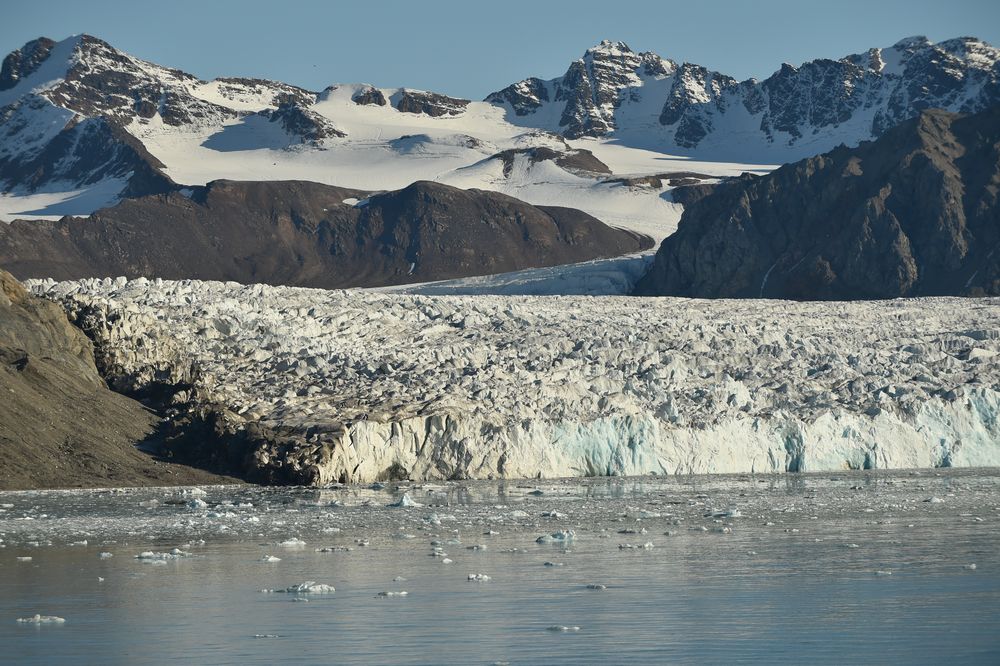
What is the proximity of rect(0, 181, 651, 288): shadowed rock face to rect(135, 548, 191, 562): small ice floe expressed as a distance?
107015 mm

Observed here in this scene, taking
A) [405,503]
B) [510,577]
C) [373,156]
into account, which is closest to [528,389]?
[405,503]

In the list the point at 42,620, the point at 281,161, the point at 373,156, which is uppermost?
the point at 373,156

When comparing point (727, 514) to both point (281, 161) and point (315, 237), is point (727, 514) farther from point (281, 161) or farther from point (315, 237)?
point (281, 161)

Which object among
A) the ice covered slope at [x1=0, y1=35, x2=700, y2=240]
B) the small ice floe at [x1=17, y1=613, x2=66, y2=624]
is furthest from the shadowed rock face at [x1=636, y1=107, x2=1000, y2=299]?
the ice covered slope at [x1=0, y1=35, x2=700, y2=240]

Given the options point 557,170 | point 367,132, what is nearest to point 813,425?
point 557,170

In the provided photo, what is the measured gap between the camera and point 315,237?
13788 cm

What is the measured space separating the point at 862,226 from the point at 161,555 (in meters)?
60.4

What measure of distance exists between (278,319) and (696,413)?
31.1 ft

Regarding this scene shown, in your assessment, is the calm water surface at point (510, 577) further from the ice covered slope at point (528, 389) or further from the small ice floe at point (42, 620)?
the ice covered slope at point (528, 389)

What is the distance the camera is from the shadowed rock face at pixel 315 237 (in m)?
127

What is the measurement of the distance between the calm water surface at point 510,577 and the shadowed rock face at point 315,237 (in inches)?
4058

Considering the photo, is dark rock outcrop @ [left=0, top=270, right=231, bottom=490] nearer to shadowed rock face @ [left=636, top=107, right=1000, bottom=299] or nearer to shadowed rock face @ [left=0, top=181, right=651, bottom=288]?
shadowed rock face @ [left=636, top=107, right=1000, bottom=299]

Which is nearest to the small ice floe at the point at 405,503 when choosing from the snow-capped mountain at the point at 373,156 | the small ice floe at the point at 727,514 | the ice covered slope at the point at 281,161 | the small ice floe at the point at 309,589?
the small ice floe at the point at 727,514

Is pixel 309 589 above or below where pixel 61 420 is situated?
below
